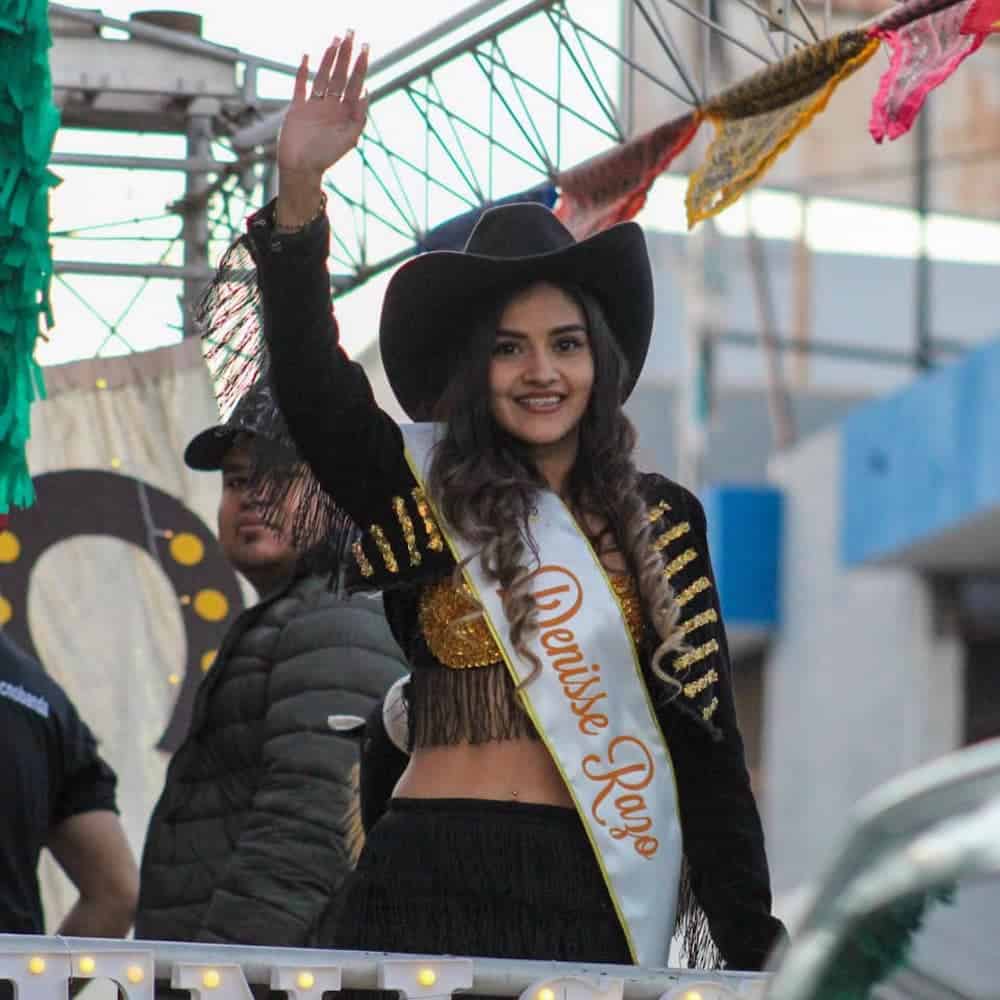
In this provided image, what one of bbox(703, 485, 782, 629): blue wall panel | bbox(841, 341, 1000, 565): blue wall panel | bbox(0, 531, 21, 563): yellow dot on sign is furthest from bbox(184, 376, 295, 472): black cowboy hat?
bbox(703, 485, 782, 629): blue wall panel

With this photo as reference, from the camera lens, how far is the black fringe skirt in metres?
3.27

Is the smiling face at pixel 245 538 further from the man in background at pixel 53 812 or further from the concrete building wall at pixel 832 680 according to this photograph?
the concrete building wall at pixel 832 680

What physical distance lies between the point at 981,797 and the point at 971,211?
80.9 ft

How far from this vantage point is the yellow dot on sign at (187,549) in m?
6.38

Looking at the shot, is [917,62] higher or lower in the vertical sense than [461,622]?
higher

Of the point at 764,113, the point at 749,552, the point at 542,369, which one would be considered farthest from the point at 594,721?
the point at 749,552

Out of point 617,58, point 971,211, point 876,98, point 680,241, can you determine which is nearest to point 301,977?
point 876,98

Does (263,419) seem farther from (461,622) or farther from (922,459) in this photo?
(922,459)

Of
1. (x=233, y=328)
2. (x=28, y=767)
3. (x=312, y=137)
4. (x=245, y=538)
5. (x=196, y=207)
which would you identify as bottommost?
(x=28, y=767)

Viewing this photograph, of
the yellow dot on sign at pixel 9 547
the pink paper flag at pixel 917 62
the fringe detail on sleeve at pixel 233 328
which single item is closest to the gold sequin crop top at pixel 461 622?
the fringe detail on sleeve at pixel 233 328

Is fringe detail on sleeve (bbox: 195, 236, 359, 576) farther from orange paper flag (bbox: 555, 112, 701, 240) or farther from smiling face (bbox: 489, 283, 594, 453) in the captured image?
orange paper flag (bbox: 555, 112, 701, 240)

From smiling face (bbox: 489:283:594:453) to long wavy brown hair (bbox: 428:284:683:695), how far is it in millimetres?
14

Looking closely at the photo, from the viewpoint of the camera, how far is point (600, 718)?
11.1ft

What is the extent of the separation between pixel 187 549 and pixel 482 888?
10.6ft
